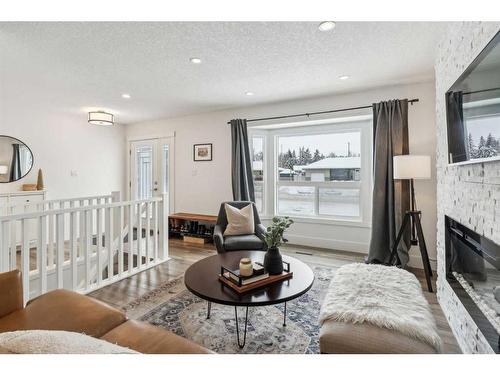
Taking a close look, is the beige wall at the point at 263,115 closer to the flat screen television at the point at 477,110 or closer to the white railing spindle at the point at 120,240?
the flat screen television at the point at 477,110

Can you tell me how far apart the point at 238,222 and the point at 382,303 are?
210cm

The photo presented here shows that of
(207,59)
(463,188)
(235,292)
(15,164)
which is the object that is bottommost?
(235,292)

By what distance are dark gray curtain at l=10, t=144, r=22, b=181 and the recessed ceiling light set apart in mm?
4778

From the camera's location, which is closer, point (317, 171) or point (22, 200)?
point (22, 200)

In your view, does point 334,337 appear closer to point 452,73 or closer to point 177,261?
point 452,73

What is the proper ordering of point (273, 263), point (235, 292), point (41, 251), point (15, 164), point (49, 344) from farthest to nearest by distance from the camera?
point (15, 164), point (41, 251), point (273, 263), point (235, 292), point (49, 344)

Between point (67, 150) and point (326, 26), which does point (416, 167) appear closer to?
point (326, 26)

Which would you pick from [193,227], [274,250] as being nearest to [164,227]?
[193,227]

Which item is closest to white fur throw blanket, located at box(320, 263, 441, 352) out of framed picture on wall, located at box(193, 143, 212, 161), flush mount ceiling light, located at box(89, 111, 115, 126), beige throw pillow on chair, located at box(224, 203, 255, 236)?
beige throw pillow on chair, located at box(224, 203, 255, 236)

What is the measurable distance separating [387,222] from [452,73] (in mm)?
1910

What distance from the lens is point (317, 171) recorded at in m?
4.23

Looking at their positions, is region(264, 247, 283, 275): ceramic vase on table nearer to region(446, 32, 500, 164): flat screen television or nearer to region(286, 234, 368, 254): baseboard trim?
A: region(446, 32, 500, 164): flat screen television
